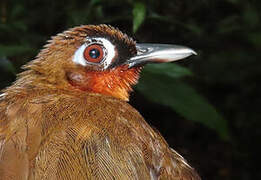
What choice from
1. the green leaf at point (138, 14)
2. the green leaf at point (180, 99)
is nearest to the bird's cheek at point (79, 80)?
the green leaf at point (138, 14)

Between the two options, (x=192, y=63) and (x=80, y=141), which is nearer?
A: (x=80, y=141)

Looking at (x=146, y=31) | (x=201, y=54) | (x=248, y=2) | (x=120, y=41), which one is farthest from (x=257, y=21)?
(x=120, y=41)

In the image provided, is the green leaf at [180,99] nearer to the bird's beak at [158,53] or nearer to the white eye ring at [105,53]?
the bird's beak at [158,53]

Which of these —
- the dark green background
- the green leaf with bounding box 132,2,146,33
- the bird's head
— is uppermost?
the green leaf with bounding box 132,2,146,33

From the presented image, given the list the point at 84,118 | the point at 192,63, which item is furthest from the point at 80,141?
the point at 192,63

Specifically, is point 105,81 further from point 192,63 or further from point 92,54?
point 192,63

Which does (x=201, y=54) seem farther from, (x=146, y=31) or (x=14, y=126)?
(x=14, y=126)

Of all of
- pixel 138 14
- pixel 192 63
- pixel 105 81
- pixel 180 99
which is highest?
pixel 138 14

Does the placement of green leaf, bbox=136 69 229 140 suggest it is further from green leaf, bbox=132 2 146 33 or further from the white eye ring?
the white eye ring

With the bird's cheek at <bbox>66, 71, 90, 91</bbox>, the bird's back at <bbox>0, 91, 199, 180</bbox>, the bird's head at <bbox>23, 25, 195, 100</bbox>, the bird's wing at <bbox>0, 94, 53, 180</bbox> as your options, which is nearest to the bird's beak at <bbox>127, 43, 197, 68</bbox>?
the bird's head at <bbox>23, 25, 195, 100</bbox>
